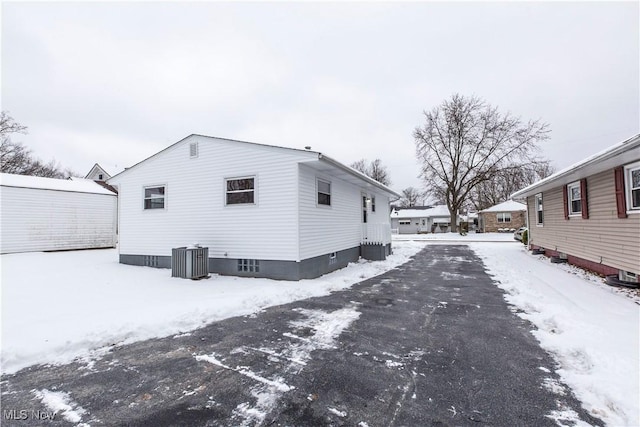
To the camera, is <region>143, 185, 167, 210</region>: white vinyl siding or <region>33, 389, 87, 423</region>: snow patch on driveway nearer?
<region>33, 389, 87, 423</region>: snow patch on driveway

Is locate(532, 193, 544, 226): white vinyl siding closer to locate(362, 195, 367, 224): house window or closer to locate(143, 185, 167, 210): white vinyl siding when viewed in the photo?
locate(362, 195, 367, 224): house window

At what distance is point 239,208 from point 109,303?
13.2 ft

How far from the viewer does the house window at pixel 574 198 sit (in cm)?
972

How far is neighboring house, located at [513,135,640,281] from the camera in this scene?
6.52 m

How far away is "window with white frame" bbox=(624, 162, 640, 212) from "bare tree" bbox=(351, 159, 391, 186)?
4531 cm

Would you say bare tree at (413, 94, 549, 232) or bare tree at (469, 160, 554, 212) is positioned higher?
bare tree at (413, 94, 549, 232)

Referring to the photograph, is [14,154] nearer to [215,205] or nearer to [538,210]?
[215,205]

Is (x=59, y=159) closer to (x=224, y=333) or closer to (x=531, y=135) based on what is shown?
(x=224, y=333)

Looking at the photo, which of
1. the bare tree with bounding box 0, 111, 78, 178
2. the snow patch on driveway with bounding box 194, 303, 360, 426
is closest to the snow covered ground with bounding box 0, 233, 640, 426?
the snow patch on driveway with bounding box 194, 303, 360, 426

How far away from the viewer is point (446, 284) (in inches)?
307

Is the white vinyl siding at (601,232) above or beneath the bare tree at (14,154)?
beneath

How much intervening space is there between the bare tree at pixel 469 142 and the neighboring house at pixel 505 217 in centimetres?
717

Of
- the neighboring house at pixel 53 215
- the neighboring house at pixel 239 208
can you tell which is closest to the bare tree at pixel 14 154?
the neighboring house at pixel 53 215

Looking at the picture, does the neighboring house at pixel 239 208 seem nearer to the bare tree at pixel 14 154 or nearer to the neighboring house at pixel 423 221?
the bare tree at pixel 14 154
